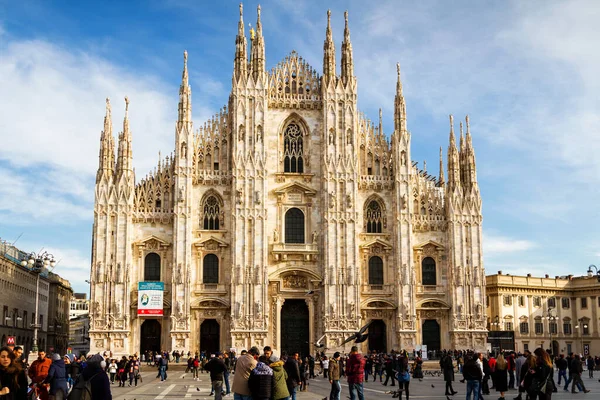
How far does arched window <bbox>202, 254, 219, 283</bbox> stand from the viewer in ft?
182

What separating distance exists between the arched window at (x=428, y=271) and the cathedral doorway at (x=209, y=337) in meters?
15.5

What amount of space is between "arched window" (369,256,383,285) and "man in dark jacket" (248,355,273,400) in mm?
42330

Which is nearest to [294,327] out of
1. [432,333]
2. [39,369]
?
[432,333]

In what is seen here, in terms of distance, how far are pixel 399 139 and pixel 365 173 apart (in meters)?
3.56

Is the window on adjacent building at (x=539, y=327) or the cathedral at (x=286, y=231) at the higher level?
the cathedral at (x=286, y=231)

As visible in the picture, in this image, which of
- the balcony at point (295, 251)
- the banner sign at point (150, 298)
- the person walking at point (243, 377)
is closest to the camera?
the person walking at point (243, 377)

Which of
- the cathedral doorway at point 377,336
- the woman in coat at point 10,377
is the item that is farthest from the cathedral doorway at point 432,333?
the woman in coat at point 10,377

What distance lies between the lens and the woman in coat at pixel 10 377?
12.5m

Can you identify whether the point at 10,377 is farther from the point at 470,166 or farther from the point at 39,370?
the point at 470,166

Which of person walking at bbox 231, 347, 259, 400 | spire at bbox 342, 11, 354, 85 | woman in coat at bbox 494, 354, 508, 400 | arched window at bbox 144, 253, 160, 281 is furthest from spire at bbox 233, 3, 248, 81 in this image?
person walking at bbox 231, 347, 259, 400

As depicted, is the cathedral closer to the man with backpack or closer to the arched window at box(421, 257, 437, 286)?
the arched window at box(421, 257, 437, 286)

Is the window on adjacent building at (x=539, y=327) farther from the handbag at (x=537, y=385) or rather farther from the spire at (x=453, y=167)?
the handbag at (x=537, y=385)

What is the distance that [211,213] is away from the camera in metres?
56.5

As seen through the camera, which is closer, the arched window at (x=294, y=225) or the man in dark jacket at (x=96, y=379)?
the man in dark jacket at (x=96, y=379)
